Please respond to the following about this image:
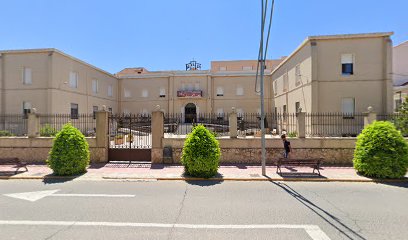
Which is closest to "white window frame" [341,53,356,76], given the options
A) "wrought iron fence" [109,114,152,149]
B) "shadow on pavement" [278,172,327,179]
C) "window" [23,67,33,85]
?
"shadow on pavement" [278,172,327,179]

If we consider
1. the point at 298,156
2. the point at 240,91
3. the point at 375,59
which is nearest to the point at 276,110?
the point at 240,91

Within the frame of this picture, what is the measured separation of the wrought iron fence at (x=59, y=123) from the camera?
12.8m

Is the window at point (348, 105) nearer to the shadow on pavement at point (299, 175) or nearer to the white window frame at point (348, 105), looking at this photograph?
the white window frame at point (348, 105)

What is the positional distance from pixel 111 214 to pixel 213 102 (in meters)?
26.2

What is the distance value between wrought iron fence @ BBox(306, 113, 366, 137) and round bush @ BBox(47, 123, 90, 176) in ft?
43.8

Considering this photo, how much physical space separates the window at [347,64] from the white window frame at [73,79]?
77.8 ft

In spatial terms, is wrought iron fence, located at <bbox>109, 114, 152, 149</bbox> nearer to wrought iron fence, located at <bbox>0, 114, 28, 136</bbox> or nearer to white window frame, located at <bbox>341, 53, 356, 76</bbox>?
wrought iron fence, located at <bbox>0, 114, 28, 136</bbox>

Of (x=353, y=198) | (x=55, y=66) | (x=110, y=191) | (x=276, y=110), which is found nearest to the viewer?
(x=353, y=198)

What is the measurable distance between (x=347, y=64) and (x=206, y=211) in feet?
54.7

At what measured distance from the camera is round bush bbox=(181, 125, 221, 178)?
851 cm

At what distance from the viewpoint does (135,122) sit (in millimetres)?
12242

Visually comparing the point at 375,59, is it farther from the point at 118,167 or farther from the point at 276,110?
the point at 118,167

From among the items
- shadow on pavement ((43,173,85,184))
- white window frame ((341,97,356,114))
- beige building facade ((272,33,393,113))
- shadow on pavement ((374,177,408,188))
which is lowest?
shadow on pavement ((374,177,408,188))

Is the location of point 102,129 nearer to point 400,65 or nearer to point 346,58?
point 346,58
